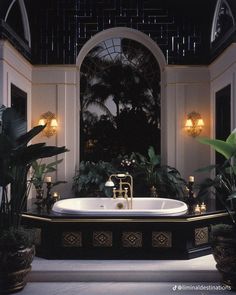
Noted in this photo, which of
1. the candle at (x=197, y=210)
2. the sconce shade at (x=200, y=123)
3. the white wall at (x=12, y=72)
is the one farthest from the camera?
the sconce shade at (x=200, y=123)

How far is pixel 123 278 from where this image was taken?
13.6ft

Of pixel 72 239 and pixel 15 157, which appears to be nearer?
pixel 15 157

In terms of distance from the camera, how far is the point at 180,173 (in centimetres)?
682

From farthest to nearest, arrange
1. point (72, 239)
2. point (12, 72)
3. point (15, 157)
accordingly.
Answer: point (12, 72) < point (72, 239) < point (15, 157)

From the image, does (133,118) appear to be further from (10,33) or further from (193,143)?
(10,33)

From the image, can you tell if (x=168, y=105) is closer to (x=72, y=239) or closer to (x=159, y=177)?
(x=159, y=177)

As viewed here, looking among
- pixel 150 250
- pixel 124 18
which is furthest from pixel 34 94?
pixel 150 250

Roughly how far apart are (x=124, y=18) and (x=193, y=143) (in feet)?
8.19

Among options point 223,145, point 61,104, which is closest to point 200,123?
point 61,104

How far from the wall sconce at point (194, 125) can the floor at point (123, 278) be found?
2.78 meters

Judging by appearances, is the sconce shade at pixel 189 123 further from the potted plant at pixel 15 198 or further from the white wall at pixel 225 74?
the potted plant at pixel 15 198

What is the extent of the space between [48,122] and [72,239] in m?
2.69

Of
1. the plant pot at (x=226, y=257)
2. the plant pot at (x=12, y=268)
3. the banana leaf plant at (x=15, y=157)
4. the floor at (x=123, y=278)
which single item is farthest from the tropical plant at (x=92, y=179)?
the plant pot at (x=226, y=257)

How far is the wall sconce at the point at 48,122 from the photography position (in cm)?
667
